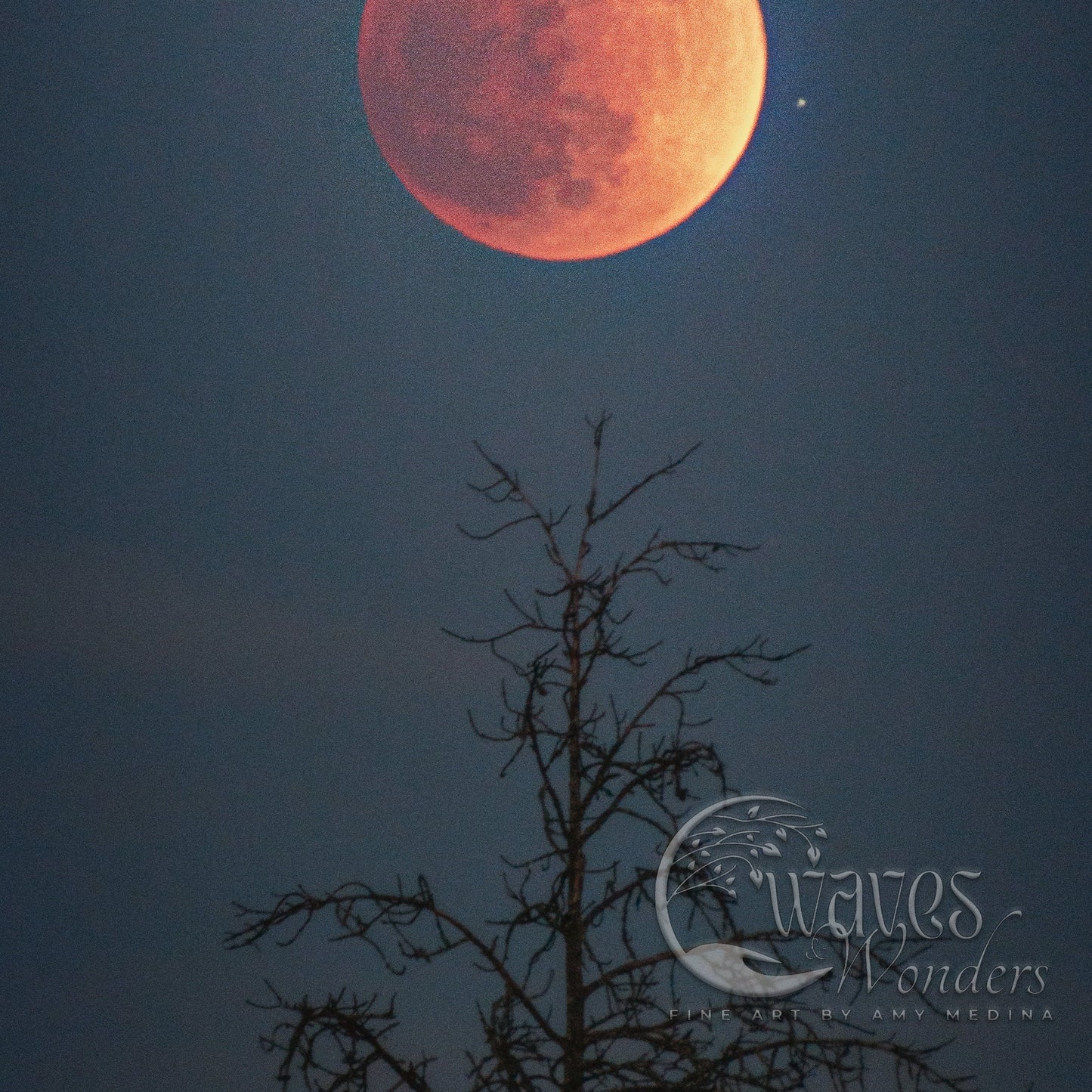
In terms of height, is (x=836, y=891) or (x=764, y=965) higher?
(x=836, y=891)

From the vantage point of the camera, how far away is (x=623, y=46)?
1227 cm

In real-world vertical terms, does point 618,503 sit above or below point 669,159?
below

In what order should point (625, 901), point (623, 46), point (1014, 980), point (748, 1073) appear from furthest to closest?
point (623, 46) < point (1014, 980) < point (625, 901) < point (748, 1073)

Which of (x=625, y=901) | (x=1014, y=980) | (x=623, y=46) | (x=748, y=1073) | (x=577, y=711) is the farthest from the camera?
(x=623, y=46)

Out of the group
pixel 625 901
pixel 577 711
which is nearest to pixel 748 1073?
pixel 625 901

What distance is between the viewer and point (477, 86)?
12.5 meters

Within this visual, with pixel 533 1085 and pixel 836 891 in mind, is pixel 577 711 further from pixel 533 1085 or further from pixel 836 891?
pixel 836 891

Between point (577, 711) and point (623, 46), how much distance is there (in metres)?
8.62

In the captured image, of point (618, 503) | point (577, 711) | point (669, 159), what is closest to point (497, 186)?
point (669, 159)

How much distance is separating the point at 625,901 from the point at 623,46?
9.54 m

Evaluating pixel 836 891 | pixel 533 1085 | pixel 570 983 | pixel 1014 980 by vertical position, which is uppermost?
pixel 836 891

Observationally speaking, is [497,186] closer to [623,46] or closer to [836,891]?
[623,46]

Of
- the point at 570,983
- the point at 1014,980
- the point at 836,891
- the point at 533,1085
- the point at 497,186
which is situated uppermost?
the point at 497,186

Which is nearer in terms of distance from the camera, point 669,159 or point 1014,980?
point 1014,980
